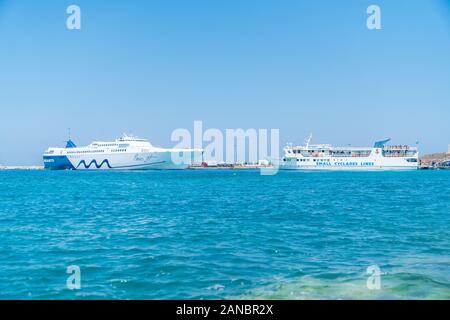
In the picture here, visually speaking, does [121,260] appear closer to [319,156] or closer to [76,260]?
[76,260]

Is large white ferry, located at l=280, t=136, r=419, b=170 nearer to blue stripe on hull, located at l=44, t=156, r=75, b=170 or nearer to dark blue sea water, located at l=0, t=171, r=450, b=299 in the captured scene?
blue stripe on hull, located at l=44, t=156, r=75, b=170

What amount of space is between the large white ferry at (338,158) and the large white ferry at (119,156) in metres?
26.8

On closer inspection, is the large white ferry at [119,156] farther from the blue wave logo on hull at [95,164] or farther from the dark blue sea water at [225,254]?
the dark blue sea water at [225,254]

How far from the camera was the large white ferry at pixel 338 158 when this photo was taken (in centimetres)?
9462

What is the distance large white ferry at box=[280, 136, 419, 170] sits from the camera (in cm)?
9462

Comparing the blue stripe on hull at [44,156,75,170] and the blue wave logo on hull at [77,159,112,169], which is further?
the blue stripe on hull at [44,156,75,170]

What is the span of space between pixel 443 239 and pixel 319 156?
3269 inches

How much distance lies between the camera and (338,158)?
94688 mm

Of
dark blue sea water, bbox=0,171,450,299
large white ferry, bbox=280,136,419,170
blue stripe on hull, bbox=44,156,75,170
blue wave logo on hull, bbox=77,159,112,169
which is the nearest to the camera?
dark blue sea water, bbox=0,171,450,299

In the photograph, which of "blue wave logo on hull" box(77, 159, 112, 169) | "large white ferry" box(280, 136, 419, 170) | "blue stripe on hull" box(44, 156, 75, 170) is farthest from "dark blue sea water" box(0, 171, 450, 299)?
"blue stripe on hull" box(44, 156, 75, 170)

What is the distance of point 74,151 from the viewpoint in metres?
102

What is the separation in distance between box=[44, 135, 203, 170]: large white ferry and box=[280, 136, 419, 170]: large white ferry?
26.8 metres
